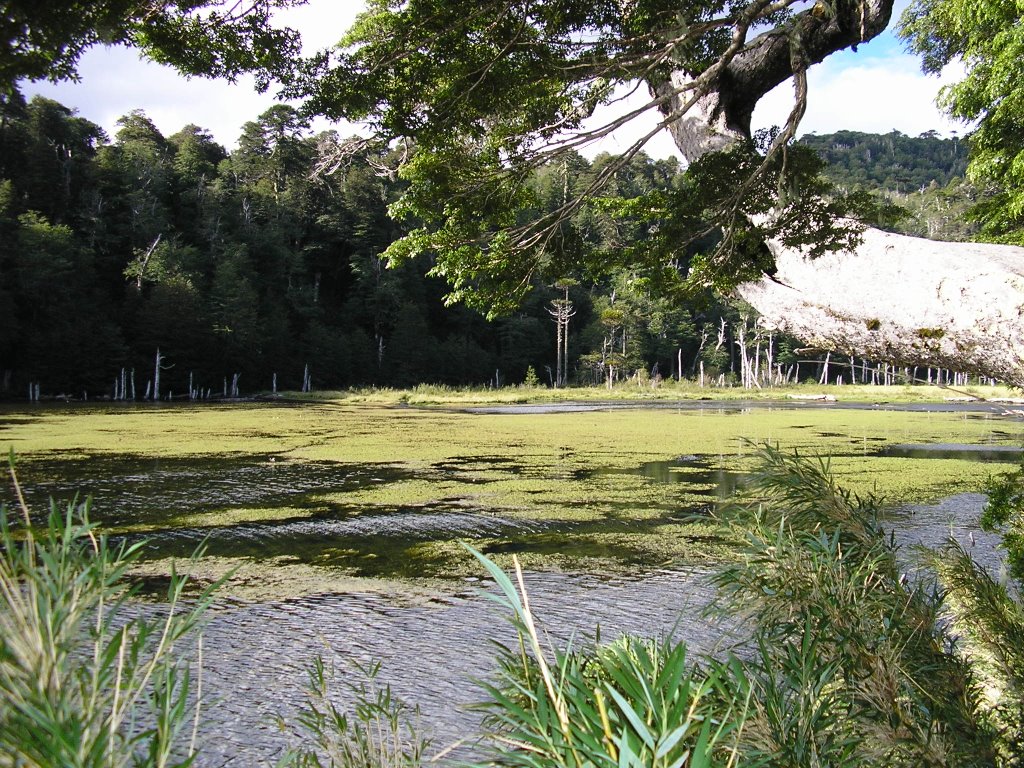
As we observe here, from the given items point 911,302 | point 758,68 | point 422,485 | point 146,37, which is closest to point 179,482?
point 422,485

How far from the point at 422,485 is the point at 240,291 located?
3402 cm

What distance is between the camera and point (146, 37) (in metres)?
2.36

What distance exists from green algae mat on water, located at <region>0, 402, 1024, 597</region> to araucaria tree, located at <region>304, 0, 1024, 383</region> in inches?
36.1

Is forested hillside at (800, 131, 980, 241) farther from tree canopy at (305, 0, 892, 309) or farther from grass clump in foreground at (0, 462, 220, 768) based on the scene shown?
grass clump in foreground at (0, 462, 220, 768)

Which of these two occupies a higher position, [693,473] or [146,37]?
[146,37]

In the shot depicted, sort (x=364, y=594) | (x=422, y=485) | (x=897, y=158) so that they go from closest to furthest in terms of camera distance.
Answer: (x=364, y=594)
(x=422, y=485)
(x=897, y=158)

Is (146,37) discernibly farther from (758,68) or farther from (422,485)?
(422,485)

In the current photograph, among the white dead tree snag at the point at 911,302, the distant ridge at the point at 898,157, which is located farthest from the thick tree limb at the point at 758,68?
the distant ridge at the point at 898,157

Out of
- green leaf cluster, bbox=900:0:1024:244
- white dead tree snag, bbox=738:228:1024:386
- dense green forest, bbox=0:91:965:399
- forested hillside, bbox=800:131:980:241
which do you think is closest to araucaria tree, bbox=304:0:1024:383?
white dead tree snag, bbox=738:228:1024:386

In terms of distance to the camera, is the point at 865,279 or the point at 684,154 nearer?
the point at 865,279

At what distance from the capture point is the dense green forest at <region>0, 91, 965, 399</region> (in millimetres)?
32250

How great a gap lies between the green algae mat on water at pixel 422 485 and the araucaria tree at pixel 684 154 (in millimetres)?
916

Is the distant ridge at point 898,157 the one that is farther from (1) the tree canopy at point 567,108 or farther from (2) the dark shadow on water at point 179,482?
(1) the tree canopy at point 567,108

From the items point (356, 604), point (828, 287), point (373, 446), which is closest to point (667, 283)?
point (828, 287)
